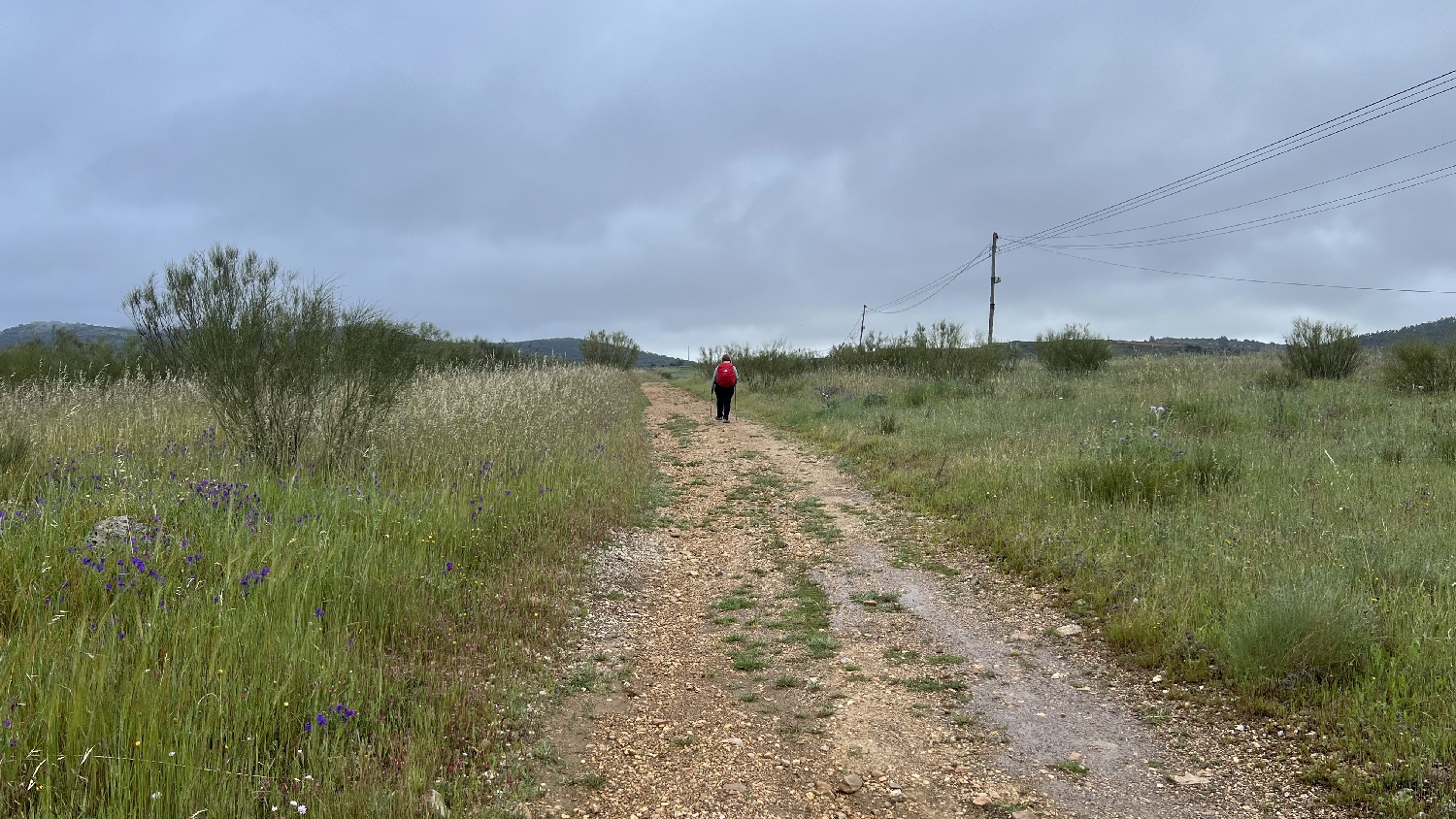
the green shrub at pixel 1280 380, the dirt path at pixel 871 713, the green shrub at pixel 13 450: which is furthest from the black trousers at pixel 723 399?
the green shrub at pixel 13 450

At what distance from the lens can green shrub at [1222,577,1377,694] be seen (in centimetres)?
341

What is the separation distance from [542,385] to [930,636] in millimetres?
14058

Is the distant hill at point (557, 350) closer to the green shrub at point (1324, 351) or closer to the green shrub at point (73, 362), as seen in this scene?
the green shrub at point (73, 362)

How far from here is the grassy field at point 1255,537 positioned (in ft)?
10.3

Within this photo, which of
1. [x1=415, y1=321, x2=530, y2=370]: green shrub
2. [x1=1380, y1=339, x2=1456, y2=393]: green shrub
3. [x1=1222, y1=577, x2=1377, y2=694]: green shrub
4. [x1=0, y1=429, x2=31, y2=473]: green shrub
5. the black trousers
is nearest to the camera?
[x1=1222, y1=577, x2=1377, y2=694]: green shrub

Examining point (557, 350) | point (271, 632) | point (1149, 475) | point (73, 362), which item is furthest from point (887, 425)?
point (557, 350)

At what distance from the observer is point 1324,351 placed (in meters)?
18.4

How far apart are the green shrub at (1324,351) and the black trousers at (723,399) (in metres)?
15.4

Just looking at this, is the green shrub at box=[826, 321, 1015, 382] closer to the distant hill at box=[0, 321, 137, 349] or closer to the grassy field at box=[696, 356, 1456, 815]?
the grassy field at box=[696, 356, 1456, 815]

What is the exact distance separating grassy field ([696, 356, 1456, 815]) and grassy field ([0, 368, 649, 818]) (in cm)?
357

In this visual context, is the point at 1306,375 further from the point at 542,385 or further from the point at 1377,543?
the point at 542,385

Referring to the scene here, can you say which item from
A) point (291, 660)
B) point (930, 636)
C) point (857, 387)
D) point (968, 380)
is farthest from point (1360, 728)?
point (968, 380)

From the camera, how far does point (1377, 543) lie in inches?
185

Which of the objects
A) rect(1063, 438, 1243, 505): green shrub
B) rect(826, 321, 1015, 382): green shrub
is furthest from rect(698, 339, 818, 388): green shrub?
rect(1063, 438, 1243, 505): green shrub
